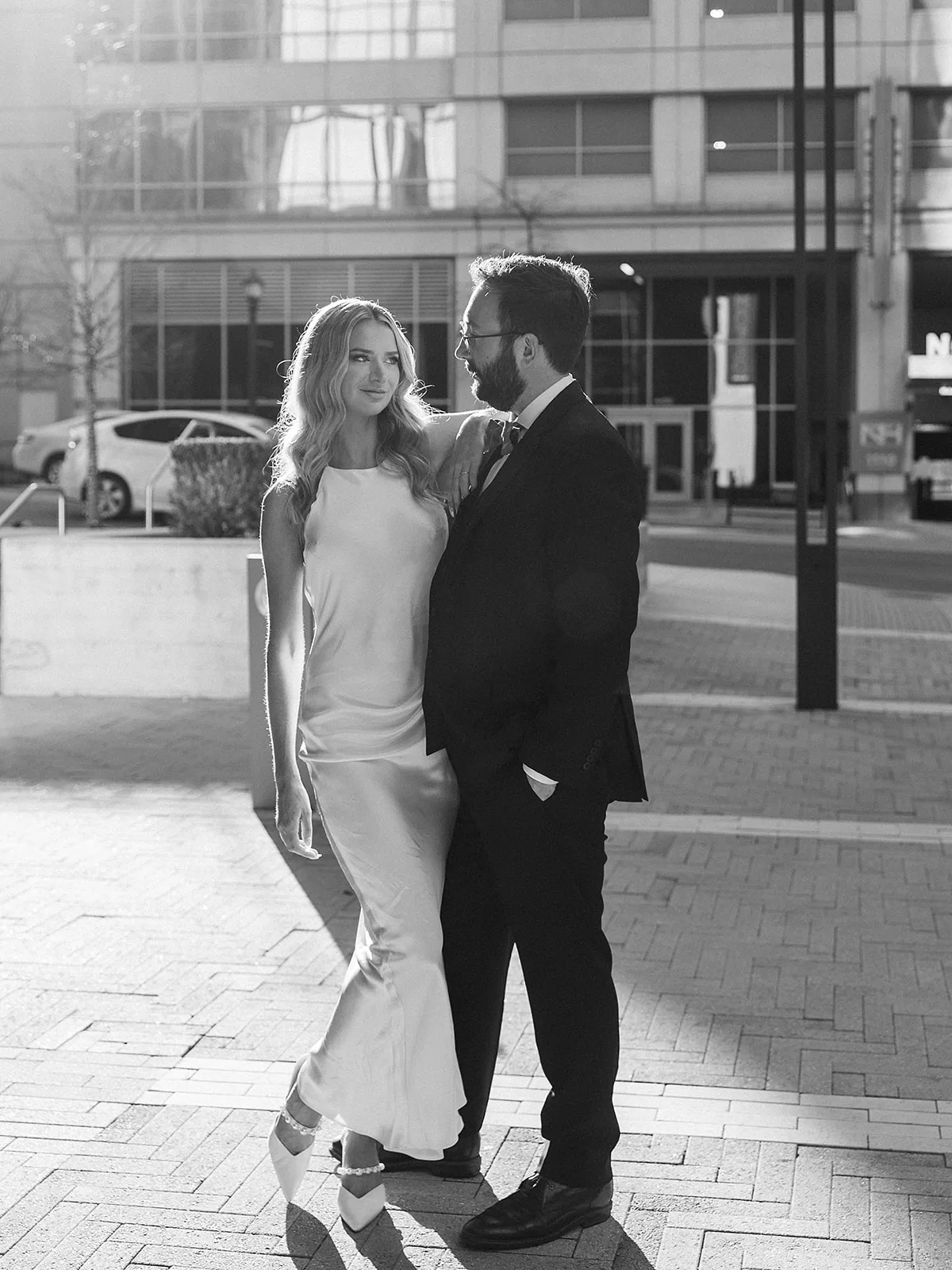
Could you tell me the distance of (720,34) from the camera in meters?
38.9

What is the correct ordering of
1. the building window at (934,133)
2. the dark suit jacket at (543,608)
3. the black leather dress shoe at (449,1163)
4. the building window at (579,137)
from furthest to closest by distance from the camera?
the building window at (579,137), the building window at (934,133), the black leather dress shoe at (449,1163), the dark suit jacket at (543,608)

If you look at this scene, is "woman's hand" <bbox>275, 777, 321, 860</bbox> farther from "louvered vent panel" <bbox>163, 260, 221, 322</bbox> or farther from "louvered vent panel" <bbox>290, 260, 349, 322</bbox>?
"louvered vent panel" <bbox>163, 260, 221, 322</bbox>

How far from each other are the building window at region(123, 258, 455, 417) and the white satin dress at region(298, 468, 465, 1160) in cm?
3763

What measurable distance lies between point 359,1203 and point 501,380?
163 cm

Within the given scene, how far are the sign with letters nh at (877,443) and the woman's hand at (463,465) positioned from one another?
104 ft

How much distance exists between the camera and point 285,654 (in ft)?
11.4

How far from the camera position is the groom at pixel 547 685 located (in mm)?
3170

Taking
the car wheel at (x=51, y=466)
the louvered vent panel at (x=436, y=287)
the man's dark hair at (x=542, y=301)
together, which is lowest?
the man's dark hair at (x=542, y=301)

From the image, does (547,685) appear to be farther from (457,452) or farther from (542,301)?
(542,301)

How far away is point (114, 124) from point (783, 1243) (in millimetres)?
39697

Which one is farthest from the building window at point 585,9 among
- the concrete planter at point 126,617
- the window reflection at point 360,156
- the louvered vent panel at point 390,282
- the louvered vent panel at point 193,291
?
the concrete planter at point 126,617

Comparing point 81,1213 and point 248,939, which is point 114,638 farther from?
point 81,1213

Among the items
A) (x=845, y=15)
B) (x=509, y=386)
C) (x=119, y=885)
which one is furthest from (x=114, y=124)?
(x=509, y=386)

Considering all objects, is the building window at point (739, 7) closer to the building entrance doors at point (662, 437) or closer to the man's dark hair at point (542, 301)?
the building entrance doors at point (662, 437)
